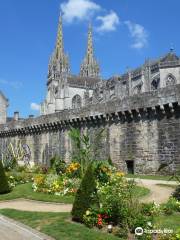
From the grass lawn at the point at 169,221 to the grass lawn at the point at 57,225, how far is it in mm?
1434

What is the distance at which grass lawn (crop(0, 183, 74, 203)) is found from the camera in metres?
15.1

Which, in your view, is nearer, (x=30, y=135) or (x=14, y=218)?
(x=14, y=218)

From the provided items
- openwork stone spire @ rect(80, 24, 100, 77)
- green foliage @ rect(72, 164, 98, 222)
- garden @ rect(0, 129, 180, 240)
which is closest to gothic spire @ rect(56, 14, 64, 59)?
openwork stone spire @ rect(80, 24, 100, 77)

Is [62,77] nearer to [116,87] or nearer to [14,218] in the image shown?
[116,87]

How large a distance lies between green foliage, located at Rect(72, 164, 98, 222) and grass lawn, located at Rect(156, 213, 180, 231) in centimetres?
198

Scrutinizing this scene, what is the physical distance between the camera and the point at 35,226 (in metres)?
10.5

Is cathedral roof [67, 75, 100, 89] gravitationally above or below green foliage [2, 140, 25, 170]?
above

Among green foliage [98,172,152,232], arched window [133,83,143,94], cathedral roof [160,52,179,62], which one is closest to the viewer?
green foliage [98,172,152,232]

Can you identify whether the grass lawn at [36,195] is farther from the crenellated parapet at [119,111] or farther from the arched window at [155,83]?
the arched window at [155,83]

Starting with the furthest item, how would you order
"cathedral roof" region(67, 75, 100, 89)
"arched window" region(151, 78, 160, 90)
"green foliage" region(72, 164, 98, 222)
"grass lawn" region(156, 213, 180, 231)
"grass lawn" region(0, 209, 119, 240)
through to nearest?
1. "cathedral roof" region(67, 75, 100, 89)
2. "arched window" region(151, 78, 160, 90)
3. "green foliage" region(72, 164, 98, 222)
4. "grass lawn" region(156, 213, 180, 231)
5. "grass lawn" region(0, 209, 119, 240)

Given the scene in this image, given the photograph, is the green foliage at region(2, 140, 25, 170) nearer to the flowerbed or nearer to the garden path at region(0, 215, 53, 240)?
the flowerbed

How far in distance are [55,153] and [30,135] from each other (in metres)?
6.31

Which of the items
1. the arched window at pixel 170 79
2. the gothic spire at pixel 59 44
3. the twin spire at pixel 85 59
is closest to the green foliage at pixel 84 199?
the arched window at pixel 170 79

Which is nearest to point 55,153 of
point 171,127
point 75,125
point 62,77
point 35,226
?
point 75,125
